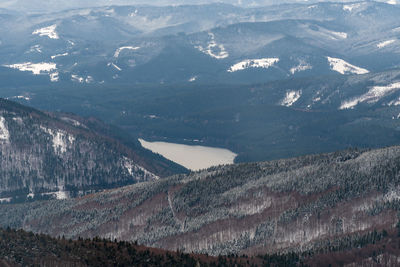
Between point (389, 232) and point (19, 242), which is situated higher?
point (19, 242)

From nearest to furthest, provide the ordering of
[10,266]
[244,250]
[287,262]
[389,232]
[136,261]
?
[10,266] → [136,261] → [287,262] → [389,232] → [244,250]

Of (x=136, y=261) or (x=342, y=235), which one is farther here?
(x=342, y=235)

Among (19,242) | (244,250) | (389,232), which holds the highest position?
(19,242)

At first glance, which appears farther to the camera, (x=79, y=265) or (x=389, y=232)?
(x=389, y=232)

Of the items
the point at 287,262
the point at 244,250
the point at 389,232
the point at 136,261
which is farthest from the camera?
the point at 244,250

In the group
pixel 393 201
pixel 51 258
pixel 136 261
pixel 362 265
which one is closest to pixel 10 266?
pixel 51 258

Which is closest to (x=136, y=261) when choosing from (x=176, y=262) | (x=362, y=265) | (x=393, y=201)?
(x=176, y=262)

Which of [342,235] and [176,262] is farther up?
[176,262]

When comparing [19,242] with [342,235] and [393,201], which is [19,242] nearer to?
[342,235]

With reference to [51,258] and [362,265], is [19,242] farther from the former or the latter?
[362,265]
